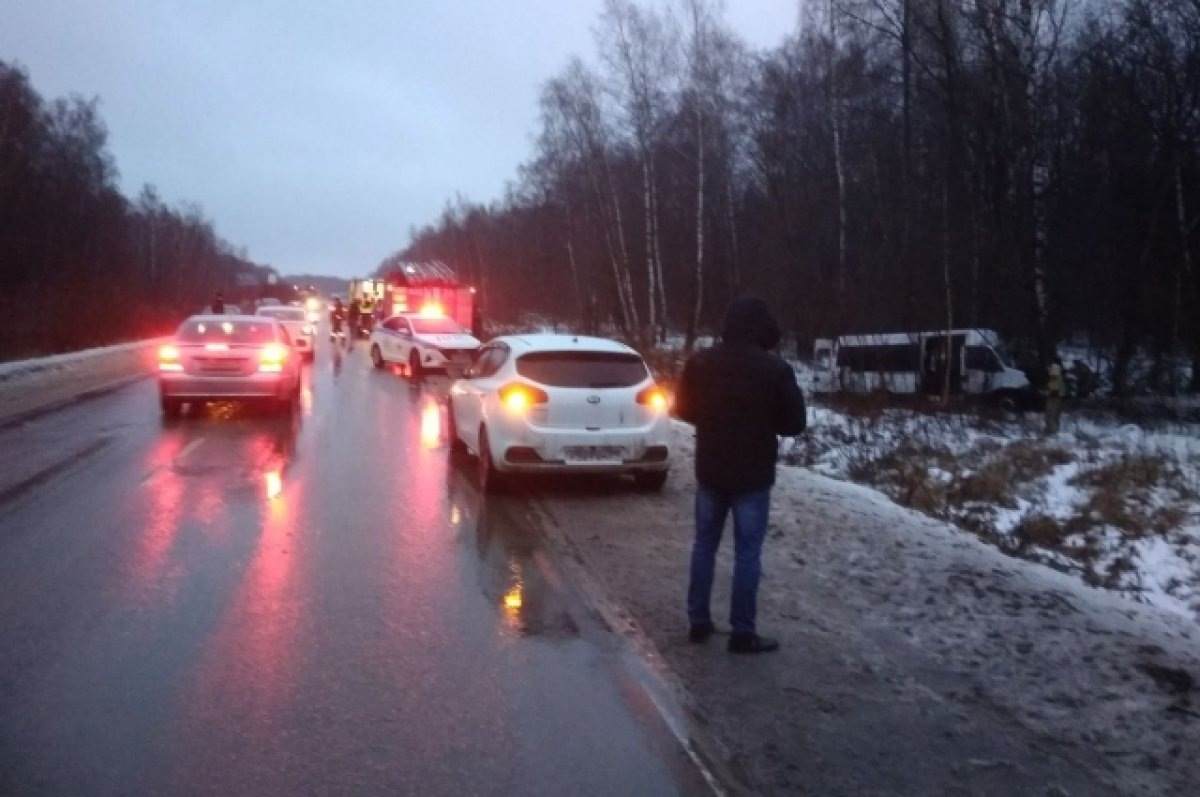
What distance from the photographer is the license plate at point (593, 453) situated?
11.6 meters

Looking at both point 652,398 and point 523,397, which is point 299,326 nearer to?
point 523,397

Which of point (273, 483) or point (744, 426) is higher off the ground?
point (744, 426)

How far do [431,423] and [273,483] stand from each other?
6.69 metres

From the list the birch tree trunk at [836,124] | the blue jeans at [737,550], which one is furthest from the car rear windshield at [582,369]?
the birch tree trunk at [836,124]

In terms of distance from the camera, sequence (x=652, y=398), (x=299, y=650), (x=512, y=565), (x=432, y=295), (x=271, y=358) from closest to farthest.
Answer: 1. (x=299, y=650)
2. (x=512, y=565)
3. (x=652, y=398)
4. (x=271, y=358)
5. (x=432, y=295)

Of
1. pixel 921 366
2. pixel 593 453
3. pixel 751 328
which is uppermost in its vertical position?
pixel 751 328

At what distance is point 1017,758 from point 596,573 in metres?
→ 3.94

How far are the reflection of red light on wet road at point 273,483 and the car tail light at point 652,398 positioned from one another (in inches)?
146

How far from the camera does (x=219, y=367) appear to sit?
18438 millimetres

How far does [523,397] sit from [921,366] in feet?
46.4

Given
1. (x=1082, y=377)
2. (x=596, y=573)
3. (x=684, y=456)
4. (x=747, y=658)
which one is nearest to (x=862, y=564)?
(x=596, y=573)

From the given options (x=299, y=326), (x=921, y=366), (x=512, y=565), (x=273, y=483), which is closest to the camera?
(x=512, y=565)

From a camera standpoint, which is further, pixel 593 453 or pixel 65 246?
pixel 65 246

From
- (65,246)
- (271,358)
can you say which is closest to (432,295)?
(271,358)
